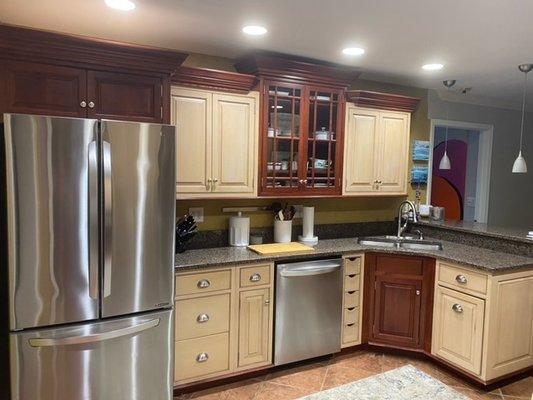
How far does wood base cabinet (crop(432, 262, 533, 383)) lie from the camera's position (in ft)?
8.84

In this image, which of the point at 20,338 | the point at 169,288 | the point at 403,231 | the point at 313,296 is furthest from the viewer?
the point at 403,231

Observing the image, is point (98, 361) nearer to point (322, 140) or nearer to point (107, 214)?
Result: point (107, 214)

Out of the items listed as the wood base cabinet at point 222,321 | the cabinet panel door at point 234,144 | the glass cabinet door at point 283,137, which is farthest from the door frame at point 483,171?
the wood base cabinet at point 222,321

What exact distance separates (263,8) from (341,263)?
1.91 meters

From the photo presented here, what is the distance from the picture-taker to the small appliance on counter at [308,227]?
345cm

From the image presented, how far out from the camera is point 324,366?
10.2ft

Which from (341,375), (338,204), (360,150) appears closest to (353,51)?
(360,150)

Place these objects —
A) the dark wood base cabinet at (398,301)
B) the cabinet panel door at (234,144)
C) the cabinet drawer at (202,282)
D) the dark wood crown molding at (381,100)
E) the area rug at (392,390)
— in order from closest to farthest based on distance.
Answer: the area rug at (392,390), the cabinet drawer at (202,282), the cabinet panel door at (234,144), the dark wood base cabinet at (398,301), the dark wood crown molding at (381,100)

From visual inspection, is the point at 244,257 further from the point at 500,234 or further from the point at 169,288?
the point at 500,234

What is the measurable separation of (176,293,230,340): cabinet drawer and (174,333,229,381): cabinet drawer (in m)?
0.05

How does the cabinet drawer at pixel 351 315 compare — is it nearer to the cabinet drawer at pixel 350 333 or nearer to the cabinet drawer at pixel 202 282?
the cabinet drawer at pixel 350 333

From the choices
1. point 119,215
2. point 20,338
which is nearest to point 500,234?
point 119,215

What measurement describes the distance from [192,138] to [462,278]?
2.16m

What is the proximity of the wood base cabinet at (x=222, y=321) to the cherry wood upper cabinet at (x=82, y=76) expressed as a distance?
111 cm
